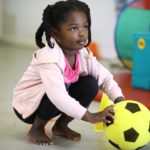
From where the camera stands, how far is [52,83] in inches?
52.3

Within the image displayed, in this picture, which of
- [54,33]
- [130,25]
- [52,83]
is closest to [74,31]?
[54,33]

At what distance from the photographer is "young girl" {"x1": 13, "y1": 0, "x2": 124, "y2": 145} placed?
133 centimetres

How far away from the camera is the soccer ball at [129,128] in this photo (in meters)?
1.29

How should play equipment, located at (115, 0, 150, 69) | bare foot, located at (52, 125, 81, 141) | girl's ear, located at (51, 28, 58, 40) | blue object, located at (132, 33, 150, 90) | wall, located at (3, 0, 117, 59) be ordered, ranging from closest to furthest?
girl's ear, located at (51, 28, 58, 40) → bare foot, located at (52, 125, 81, 141) → blue object, located at (132, 33, 150, 90) → play equipment, located at (115, 0, 150, 69) → wall, located at (3, 0, 117, 59)

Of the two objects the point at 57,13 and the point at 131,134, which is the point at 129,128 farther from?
the point at 57,13

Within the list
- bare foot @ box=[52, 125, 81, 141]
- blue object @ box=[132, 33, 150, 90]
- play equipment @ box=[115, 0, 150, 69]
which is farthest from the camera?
play equipment @ box=[115, 0, 150, 69]

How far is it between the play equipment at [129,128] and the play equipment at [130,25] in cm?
133

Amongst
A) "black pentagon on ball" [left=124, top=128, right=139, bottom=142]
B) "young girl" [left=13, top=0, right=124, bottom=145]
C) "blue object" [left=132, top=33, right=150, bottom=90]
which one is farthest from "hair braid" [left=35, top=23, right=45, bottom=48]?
"blue object" [left=132, top=33, right=150, bottom=90]

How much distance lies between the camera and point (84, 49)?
4.98 ft

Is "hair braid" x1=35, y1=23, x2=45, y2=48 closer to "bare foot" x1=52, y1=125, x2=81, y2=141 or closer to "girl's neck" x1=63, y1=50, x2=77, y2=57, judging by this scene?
"girl's neck" x1=63, y1=50, x2=77, y2=57

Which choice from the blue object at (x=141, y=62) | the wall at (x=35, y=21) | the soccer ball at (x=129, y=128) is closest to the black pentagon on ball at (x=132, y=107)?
the soccer ball at (x=129, y=128)

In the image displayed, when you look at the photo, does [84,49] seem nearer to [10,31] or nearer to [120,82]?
[120,82]

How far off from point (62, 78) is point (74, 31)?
171mm

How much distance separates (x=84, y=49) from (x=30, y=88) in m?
0.26
